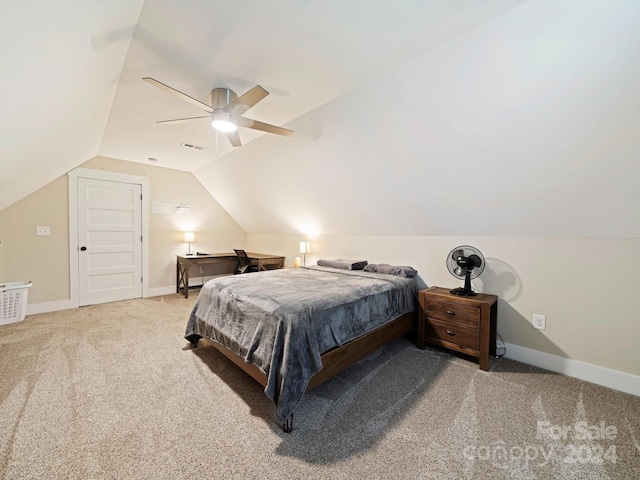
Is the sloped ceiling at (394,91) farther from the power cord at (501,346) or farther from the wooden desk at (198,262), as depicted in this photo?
the wooden desk at (198,262)

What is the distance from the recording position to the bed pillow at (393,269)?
317cm

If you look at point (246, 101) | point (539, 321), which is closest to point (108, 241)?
point (246, 101)

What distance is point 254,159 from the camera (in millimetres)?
3811

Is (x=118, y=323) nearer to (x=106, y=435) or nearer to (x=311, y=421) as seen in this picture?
(x=106, y=435)

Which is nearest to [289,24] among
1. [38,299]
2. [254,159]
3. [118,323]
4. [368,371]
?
[254,159]

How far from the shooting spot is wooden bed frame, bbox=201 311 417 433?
185 cm

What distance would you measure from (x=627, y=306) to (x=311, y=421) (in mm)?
2600

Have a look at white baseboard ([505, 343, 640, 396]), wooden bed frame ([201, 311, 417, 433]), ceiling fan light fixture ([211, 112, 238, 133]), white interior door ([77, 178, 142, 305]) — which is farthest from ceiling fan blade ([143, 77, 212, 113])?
white baseboard ([505, 343, 640, 396])

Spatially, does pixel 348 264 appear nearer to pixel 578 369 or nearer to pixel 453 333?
pixel 453 333

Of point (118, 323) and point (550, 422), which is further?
point (118, 323)

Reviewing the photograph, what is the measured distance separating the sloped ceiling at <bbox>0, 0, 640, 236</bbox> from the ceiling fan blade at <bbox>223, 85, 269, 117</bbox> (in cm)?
20

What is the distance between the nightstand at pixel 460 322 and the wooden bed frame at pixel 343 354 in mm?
254

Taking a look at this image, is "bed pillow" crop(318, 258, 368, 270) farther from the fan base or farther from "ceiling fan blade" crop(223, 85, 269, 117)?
"ceiling fan blade" crop(223, 85, 269, 117)

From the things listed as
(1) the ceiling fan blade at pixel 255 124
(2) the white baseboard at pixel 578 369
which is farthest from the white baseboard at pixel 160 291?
(2) the white baseboard at pixel 578 369
